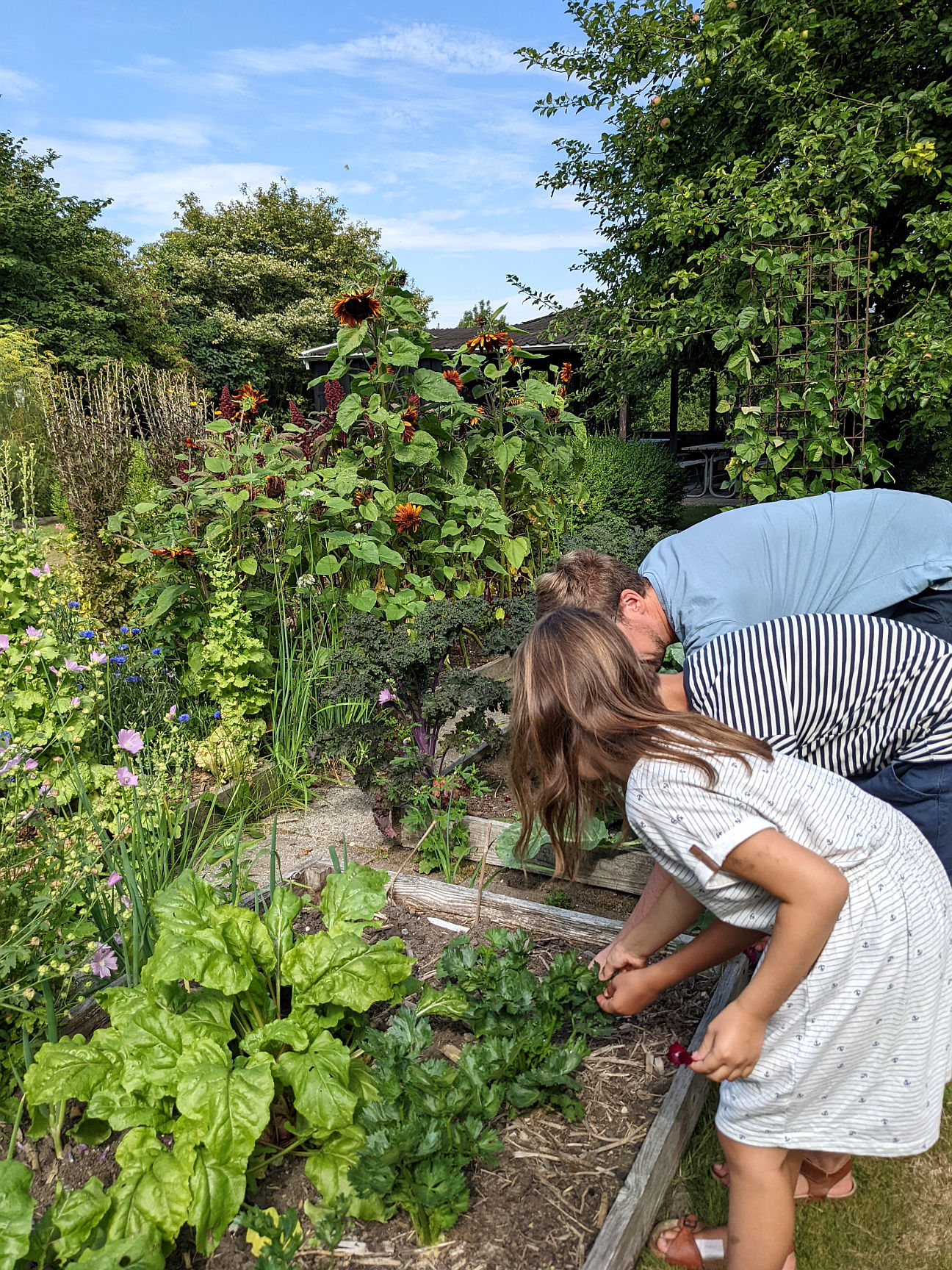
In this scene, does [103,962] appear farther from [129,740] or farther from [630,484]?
[630,484]

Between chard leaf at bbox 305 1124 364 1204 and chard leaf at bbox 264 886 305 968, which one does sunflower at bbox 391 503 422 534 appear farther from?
chard leaf at bbox 305 1124 364 1204

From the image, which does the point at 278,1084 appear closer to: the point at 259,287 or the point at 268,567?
the point at 268,567

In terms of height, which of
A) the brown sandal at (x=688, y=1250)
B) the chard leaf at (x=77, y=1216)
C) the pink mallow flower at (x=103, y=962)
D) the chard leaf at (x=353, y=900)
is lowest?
the brown sandal at (x=688, y=1250)

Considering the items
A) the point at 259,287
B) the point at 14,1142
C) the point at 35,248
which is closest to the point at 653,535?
the point at 14,1142

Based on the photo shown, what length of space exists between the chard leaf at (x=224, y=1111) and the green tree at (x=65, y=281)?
74.3 ft

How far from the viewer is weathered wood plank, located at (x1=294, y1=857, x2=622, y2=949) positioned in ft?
7.21

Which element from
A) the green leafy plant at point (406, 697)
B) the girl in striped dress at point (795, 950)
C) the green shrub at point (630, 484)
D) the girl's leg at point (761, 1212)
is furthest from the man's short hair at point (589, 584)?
the green shrub at point (630, 484)

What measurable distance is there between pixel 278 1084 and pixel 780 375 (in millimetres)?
4543

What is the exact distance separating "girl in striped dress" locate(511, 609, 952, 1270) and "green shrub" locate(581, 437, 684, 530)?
18.8ft

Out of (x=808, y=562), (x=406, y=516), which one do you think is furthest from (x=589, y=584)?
(x=406, y=516)

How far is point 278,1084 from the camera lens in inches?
60.2

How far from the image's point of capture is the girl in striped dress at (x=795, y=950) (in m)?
1.22

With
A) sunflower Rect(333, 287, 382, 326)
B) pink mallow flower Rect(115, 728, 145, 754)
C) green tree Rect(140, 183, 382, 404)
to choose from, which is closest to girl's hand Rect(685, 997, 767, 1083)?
pink mallow flower Rect(115, 728, 145, 754)

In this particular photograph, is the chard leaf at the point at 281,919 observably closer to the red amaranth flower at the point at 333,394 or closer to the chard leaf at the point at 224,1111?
the chard leaf at the point at 224,1111
